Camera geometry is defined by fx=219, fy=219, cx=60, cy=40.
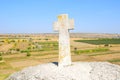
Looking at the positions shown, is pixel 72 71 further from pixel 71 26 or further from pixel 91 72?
pixel 71 26

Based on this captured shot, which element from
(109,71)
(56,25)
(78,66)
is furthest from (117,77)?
(56,25)

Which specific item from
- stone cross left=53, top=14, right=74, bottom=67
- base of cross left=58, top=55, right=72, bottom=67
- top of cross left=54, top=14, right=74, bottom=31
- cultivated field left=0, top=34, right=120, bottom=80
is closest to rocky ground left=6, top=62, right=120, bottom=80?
base of cross left=58, top=55, right=72, bottom=67

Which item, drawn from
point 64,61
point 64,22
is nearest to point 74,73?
point 64,61

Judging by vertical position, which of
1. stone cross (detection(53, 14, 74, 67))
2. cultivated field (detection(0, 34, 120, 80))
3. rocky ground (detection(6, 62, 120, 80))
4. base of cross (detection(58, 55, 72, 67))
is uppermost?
stone cross (detection(53, 14, 74, 67))

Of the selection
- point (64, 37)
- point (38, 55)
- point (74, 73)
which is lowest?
point (38, 55)

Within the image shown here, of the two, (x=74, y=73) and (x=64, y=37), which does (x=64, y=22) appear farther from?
(x=74, y=73)

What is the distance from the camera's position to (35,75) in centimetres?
1282

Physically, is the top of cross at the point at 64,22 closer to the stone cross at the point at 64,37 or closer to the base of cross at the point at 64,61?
the stone cross at the point at 64,37

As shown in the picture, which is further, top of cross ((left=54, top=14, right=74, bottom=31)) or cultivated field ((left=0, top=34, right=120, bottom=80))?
cultivated field ((left=0, top=34, right=120, bottom=80))

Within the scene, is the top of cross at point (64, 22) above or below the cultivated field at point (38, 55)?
above

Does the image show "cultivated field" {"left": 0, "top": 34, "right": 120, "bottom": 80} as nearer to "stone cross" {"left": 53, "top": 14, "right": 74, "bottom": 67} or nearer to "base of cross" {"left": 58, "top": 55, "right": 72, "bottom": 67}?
"base of cross" {"left": 58, "top": 55, "right": 72, "bottom": 67}

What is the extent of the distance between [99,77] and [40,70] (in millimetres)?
3561

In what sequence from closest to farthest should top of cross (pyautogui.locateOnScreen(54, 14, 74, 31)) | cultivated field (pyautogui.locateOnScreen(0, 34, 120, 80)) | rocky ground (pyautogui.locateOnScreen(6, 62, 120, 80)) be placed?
rocky ground (pyautogui.locateOnScreen(6, 62, 120, 80)) < top of cross (pyautogui.locateOnScreen(54, 14, 74, 31)) < cultivated field (pyautogui.locateOnScreen(0, 34, 120, 80))

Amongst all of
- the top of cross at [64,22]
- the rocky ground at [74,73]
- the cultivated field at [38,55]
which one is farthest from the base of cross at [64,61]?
the cultivated field at [38,55]
